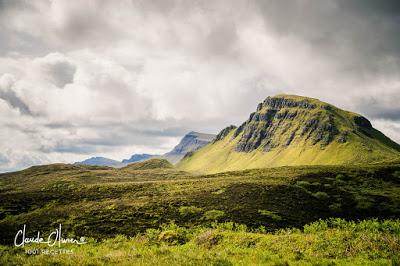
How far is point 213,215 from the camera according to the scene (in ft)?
125

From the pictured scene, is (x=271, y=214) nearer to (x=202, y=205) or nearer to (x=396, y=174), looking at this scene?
(x=202, y=205)

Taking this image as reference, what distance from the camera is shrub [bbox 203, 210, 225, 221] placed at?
1459 inches

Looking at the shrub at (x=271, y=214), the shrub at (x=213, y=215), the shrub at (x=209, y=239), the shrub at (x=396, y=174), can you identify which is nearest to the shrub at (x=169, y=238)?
the shrub at (x=209, y=239)

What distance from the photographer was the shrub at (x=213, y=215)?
122ft

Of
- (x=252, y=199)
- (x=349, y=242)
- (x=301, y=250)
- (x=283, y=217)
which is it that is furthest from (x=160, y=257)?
(x=252, y=199)

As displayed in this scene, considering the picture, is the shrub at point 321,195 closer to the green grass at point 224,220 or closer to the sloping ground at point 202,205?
the sloping ground at point 202,205

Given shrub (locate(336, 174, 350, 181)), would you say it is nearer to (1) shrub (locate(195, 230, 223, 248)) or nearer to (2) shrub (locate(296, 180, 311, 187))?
(2) shrub (locate(296, 180, 311, 187))

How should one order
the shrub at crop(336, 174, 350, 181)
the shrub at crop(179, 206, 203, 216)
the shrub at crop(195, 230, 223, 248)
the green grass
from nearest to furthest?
the green grass → the shrub at crop(195, 230, 223, 248) → the shrub at crop(179, 206, 203, 216) → the shrub at crop(336, 174, 350, 181)

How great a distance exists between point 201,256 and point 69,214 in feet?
97.0

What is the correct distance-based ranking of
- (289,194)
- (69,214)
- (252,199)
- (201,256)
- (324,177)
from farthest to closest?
1. (324,177)
2. (289,194)
3. (252,199)
4. (69,214)
5. (201,256)

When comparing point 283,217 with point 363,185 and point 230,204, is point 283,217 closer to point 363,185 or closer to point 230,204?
point 230,204

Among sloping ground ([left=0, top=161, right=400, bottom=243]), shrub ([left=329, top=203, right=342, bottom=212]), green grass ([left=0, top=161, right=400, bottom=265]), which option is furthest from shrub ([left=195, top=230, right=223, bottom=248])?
shrub ([left=329, top=203, right=342, bottom=212])

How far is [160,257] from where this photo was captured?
1759 cm

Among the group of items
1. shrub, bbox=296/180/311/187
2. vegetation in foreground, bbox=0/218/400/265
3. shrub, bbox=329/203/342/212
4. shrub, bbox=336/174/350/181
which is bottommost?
shrub, bbox=329/203/342/212
